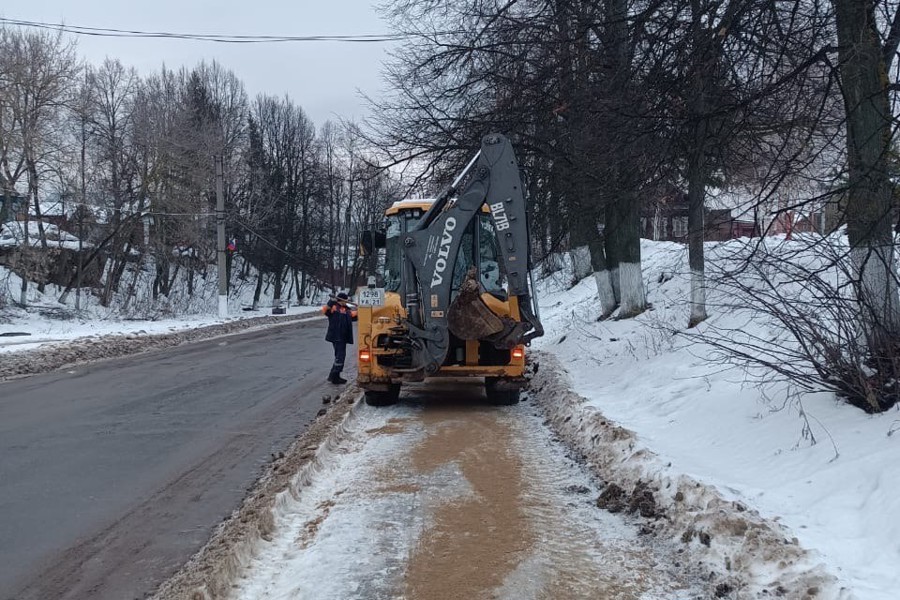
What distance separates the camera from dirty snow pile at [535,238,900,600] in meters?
4.24

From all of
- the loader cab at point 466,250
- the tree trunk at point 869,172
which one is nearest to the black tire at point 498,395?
the loader cab at point 466,250

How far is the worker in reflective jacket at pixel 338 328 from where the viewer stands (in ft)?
45.8

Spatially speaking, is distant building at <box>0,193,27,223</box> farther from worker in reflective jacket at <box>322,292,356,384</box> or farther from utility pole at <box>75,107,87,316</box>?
worker in reflective jacket at <box>322,292,356,384</box>

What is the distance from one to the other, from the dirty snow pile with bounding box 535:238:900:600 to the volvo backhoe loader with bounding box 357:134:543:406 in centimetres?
148

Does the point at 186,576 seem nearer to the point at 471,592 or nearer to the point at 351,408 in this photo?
the point at 471,592

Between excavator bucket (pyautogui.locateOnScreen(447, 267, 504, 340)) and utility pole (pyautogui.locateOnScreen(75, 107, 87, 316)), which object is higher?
utility pole (pyautogui.locateOnScreen(75, 107, 87, 316))

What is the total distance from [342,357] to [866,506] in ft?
34.7

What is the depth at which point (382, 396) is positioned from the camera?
36.6ft

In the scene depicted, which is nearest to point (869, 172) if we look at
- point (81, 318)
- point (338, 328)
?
point (338, 328)

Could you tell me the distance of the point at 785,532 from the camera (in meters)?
4.43

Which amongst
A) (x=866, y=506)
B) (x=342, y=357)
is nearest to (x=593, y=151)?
(x=342, y=357)

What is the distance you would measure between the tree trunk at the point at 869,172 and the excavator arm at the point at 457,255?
433 centimetres

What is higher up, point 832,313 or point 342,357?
point 832,313

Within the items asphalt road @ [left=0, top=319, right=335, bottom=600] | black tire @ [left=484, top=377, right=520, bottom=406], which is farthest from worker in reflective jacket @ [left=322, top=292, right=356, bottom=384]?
black tire @ [left=484, top=377, right=520, bottom=406]
